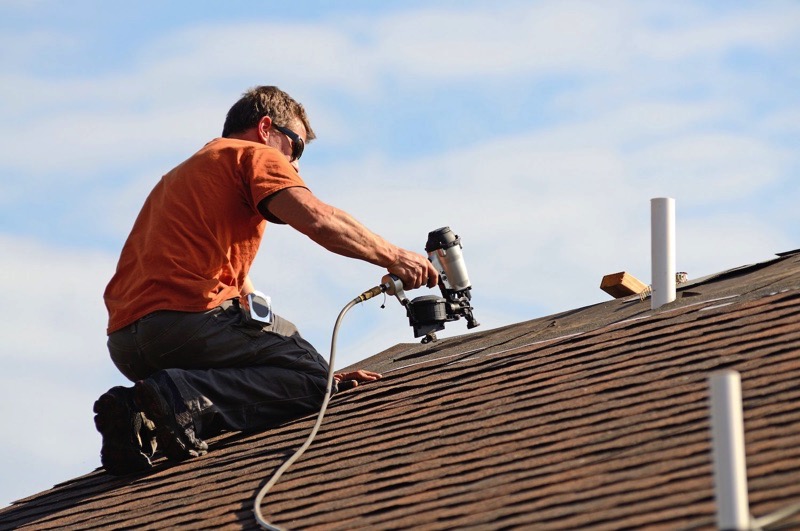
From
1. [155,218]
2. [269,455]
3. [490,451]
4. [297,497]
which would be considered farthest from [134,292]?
[490,451]

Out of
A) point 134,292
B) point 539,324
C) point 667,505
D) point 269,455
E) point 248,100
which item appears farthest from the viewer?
point 539,324

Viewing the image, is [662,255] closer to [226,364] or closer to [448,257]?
[448,257]

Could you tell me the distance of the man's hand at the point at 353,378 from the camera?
5.98 metres

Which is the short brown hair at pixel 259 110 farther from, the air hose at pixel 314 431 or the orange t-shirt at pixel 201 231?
the air hose at pixel 314 431

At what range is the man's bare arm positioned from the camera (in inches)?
205

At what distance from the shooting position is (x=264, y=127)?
600 cm

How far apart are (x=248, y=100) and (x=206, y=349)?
1.39m

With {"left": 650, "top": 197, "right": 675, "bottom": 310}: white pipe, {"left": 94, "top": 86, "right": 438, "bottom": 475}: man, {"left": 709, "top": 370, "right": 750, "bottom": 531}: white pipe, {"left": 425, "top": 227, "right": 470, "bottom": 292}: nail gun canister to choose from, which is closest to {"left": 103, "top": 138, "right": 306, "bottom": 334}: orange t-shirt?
{"left": 94, "top": 86, "right": 438, "bottom": 475}: man

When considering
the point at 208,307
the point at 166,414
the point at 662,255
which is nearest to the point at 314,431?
the point at 166,414

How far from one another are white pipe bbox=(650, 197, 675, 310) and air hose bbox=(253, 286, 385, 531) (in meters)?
1.29

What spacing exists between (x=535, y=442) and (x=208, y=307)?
1819mm

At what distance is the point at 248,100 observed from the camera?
605cm

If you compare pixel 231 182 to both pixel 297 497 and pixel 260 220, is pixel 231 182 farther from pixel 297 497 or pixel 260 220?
pixel 297 497

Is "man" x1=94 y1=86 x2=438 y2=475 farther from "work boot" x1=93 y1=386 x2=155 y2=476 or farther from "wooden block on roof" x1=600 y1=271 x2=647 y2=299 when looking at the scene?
"wooden block on roof" x1=600 y1=271 x2=647 y2=299
